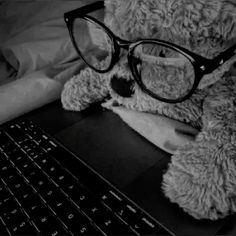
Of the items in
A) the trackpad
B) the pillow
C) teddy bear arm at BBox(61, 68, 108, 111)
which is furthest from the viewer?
the pillow

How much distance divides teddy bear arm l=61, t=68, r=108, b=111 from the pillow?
0.18 meters

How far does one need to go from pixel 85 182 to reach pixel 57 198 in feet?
0.17

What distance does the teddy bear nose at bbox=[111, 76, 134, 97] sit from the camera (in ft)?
1.86

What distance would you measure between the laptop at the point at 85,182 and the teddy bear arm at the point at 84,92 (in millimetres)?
26

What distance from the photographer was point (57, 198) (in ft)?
1.63

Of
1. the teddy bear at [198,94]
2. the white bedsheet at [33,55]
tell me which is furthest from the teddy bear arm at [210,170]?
the white bedsheet at [33,55]

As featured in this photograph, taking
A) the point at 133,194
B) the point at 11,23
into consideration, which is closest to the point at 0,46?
the point at 11,23

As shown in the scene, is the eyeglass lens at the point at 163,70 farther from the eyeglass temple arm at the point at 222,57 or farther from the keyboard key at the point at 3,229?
the keyboard key at the point at 3,229

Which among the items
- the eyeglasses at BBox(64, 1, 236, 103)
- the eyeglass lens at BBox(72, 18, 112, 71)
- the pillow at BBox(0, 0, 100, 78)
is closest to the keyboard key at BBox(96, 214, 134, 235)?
the eyeglasses at BBox(64, 1, 236, 103)

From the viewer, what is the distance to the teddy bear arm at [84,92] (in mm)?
693

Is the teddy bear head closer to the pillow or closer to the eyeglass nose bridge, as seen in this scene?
the eyeglass nose bridge

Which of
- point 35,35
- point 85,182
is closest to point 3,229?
point 85,182

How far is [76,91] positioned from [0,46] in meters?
0.40

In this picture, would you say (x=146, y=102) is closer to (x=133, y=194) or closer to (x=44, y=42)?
(x=133, y=194)
